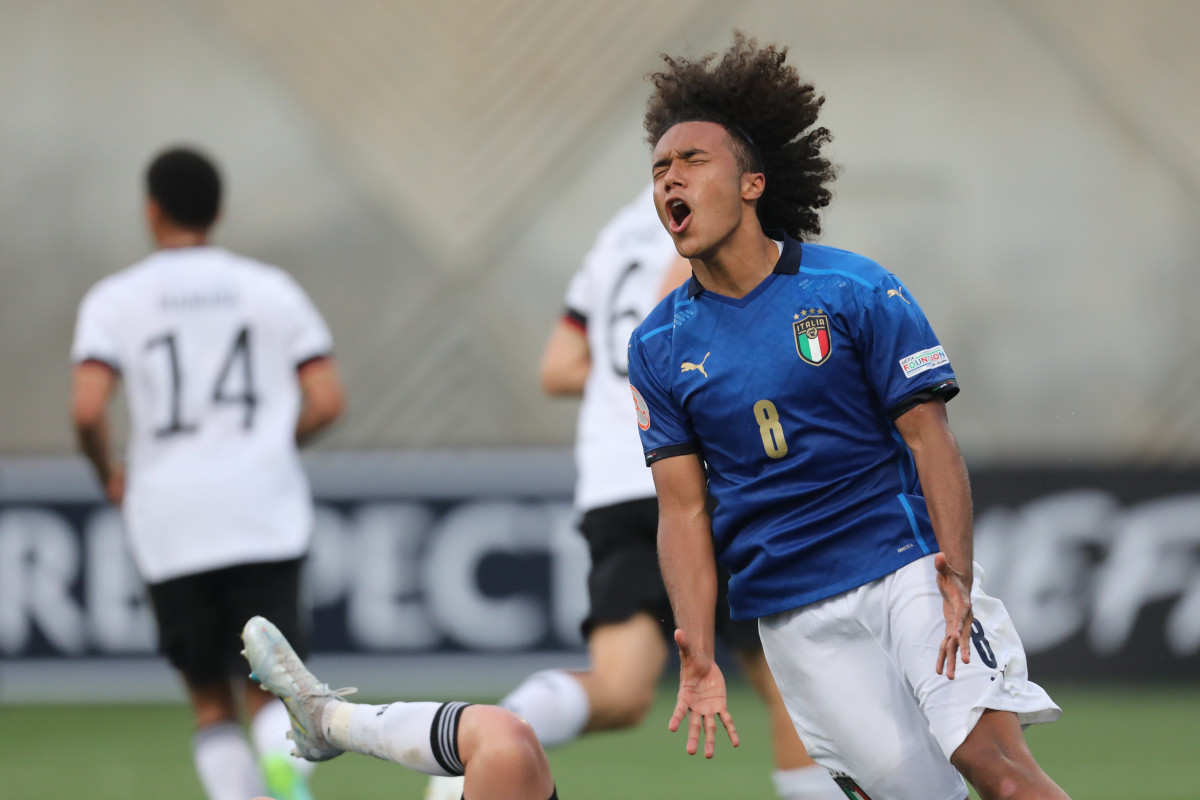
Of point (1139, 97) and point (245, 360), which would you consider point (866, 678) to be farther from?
point (1139, 97)

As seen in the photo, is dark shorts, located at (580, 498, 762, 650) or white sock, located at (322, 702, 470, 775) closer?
white sock, located at (322, 702, 470, 775)

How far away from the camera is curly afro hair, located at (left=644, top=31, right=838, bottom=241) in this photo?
330 cm

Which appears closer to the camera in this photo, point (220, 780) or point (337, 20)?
point (220, 780)

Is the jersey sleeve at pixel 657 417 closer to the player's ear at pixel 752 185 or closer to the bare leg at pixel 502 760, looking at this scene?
the player's ear at pixel 752 185

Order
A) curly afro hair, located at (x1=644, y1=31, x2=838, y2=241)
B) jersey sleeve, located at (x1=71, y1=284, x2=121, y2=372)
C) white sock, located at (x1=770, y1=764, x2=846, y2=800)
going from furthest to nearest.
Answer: jersey sleeve, located at (x1=71, y1=284, x2=121, y2=372)
white sock, located at (x1=770, y1=764, x2=846, y2=800)
curly afro hair, located at (x1=644, y1=31, x2=838, y2=241)

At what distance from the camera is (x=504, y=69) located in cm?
1170

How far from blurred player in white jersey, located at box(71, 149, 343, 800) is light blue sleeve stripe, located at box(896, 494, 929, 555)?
7.75ft

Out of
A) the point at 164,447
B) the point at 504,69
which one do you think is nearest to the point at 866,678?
the point at 164,447

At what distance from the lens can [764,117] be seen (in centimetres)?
333

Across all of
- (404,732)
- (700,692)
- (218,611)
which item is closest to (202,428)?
(218,611)

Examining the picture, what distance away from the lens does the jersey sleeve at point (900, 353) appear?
10.0ft

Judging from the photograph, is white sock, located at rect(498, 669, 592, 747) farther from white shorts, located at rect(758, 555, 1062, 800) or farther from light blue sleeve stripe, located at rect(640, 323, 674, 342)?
light blue sleeve stripe, located at rect(640, 323, 674, 342)

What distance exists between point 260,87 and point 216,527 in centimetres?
762

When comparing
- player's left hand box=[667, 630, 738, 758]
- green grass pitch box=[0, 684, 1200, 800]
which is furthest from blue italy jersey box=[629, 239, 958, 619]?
green grass pitch box=[0, 684, 1200, 800]
